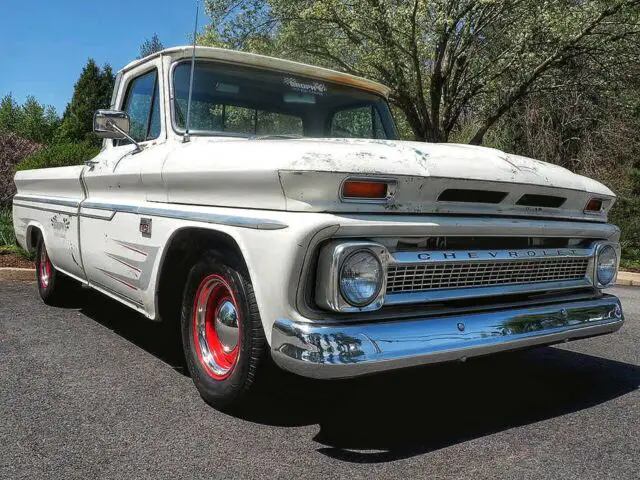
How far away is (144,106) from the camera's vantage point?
13.3 ft

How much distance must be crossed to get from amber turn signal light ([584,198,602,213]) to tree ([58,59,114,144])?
30.2 m

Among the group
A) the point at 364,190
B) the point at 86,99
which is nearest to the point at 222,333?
the point at 364,190

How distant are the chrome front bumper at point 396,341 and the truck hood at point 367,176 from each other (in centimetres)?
47

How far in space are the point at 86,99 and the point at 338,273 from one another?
111 feet

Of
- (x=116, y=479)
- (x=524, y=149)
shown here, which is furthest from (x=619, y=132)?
(x=116, y=479)

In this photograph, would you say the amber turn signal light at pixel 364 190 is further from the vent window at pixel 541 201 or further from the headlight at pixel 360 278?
the vent window at pixel 541 201

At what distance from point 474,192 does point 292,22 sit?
41.6 feet

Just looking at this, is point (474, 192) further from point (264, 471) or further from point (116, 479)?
point (116, 479)

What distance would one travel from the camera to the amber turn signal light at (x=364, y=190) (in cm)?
242

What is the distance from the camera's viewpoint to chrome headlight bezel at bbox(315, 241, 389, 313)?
7.72ft

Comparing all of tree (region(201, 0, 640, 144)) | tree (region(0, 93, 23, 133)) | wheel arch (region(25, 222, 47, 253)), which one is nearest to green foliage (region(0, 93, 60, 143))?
tree (region(0, 93, 23, 133))

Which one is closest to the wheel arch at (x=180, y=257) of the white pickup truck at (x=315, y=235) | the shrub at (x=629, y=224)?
the white pickup truck at (x=315, y=235)

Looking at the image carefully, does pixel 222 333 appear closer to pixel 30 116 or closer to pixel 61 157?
pixel 61 157

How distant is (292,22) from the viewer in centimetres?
1438
